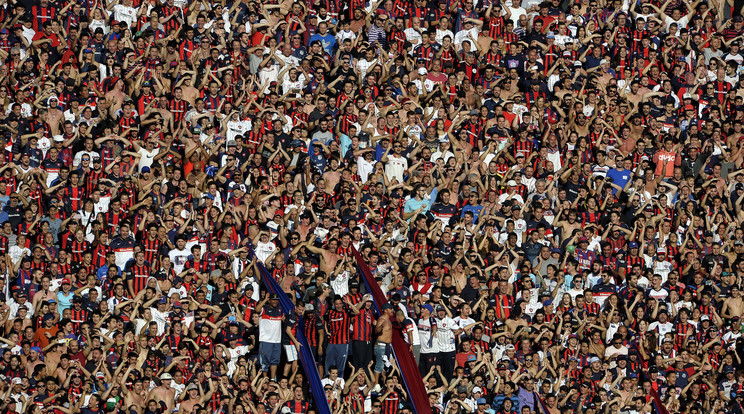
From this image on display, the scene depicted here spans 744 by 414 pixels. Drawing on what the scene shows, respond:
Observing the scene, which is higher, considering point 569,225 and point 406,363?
point 569,225

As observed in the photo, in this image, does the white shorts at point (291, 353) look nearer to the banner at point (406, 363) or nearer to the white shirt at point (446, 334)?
the banner at point (406, 363)

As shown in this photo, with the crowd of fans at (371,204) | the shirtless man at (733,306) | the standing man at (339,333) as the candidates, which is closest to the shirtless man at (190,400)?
the crowd of fans at (371,204)

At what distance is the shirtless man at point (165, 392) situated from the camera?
25539 millimetres

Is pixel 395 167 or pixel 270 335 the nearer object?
pixel 270 335

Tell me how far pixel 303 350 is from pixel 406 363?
64.4 inches

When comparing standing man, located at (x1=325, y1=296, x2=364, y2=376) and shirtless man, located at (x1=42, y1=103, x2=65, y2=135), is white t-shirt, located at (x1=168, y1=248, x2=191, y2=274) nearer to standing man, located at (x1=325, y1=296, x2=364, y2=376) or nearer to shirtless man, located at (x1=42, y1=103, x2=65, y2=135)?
standing man, located at (x1=325, y1=296, x2=364, y2=376)

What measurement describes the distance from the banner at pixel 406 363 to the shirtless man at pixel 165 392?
3598 millimetres

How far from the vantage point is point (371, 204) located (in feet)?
94.2

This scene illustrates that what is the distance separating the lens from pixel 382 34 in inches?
1249

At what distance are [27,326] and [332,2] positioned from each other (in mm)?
9404

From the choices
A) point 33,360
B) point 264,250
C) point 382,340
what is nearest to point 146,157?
point 264,250

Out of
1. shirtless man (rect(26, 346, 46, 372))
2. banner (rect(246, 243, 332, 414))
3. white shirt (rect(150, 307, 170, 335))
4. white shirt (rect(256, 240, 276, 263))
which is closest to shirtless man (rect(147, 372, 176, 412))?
white shirt (rect(150, 307, 170, 335))

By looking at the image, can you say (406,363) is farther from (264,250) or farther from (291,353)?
(264,250)

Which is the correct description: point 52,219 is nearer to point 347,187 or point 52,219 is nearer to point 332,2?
point 347,187
